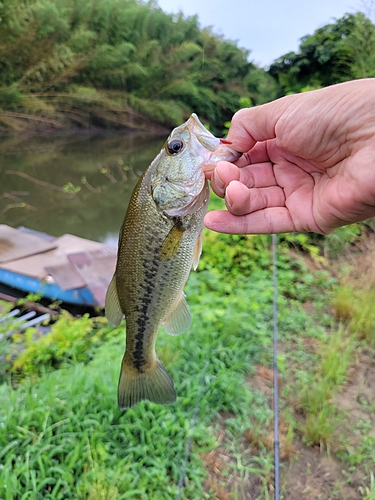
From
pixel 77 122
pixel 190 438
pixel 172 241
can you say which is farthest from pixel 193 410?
pixel 77 122

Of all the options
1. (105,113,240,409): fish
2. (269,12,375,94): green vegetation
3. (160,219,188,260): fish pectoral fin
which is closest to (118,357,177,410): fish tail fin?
(105,113,240,409): fish

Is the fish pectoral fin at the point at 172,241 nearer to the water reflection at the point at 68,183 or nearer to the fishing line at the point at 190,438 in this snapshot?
the fishing line at the point at 190,438

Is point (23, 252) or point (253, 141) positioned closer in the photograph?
point (253, 141)

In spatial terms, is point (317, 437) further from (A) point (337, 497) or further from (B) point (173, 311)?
(B) point (173, 311)

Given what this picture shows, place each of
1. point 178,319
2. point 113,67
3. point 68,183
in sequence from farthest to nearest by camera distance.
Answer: point 113,67 < point 68,183 < point 178,319

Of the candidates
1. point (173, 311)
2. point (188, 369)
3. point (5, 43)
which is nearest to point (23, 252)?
point (188, 369)

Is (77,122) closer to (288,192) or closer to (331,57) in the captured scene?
(331,57)
